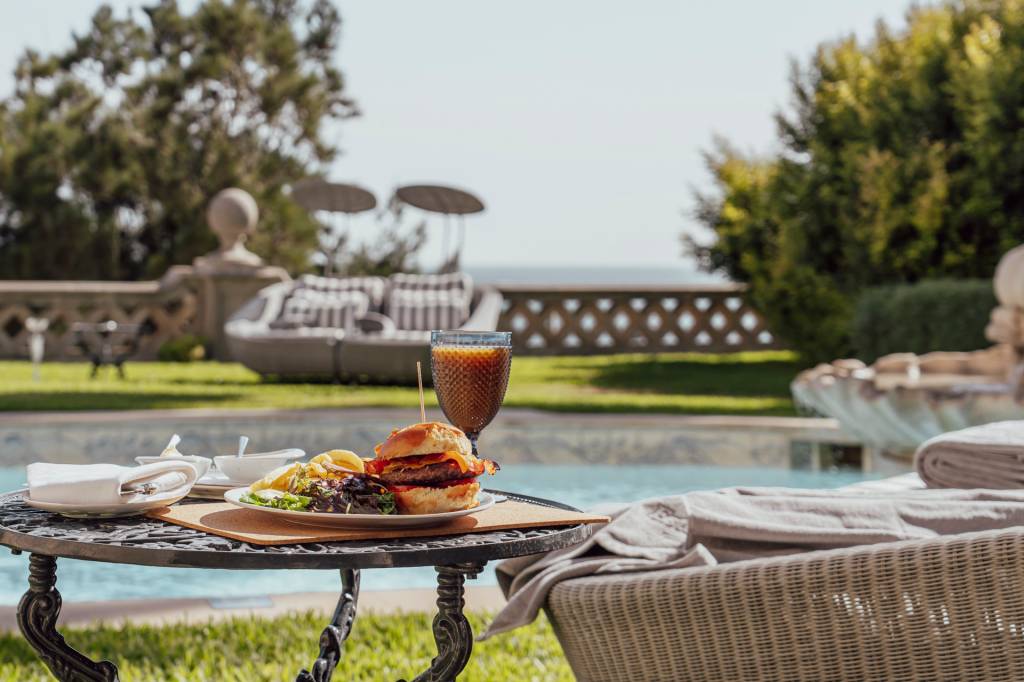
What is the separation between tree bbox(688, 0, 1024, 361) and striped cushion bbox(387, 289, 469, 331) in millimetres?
3024

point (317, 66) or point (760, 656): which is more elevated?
point (317, 66)

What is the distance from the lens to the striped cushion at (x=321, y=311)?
32.8ft

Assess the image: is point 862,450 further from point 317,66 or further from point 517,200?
point 517,200

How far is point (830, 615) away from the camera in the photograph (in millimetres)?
1653

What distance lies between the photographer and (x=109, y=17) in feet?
56.8

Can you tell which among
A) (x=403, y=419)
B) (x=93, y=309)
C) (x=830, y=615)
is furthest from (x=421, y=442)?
(x=93, y=309)

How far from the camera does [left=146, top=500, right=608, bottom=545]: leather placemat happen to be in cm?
133

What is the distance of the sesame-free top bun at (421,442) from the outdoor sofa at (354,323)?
7364mm

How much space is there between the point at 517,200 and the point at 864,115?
26186mm

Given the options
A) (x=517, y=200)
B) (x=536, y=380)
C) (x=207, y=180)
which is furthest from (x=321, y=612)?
(x=517, y=200)

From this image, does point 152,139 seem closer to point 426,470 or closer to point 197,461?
point 197,461

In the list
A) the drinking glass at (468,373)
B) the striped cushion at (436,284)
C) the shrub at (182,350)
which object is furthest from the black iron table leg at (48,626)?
the shrub at (182,350)

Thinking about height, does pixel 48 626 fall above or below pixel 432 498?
below

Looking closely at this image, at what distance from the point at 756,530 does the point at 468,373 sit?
587mm
